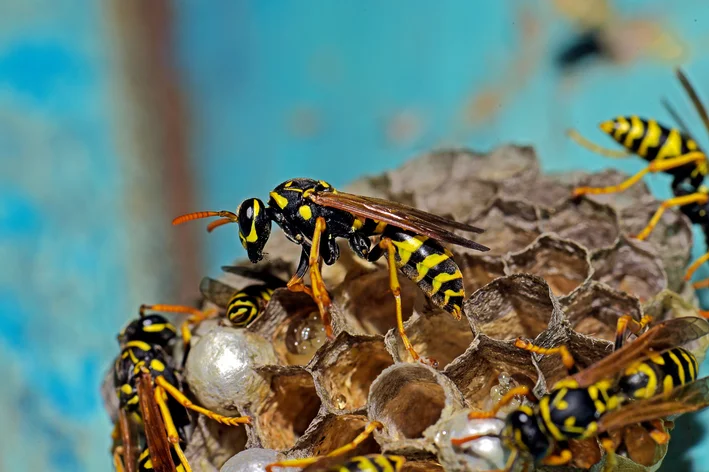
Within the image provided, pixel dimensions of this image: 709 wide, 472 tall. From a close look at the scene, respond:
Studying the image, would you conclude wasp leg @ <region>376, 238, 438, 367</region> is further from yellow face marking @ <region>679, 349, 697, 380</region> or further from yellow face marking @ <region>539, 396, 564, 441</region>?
yellow face marking @ <region>679, 349, 697, 380</region>

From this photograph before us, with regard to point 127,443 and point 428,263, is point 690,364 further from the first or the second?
point 127,443

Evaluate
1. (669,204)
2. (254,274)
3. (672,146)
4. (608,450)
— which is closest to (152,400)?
(254,274)

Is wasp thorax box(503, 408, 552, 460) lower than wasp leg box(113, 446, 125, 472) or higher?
lower

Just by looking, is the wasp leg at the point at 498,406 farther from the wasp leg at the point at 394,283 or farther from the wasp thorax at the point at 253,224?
the wasp thorax at the point at 253,224

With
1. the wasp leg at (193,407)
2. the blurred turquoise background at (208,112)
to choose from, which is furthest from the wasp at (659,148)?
the wasp leg at (193,407)

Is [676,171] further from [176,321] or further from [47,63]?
[47,63]

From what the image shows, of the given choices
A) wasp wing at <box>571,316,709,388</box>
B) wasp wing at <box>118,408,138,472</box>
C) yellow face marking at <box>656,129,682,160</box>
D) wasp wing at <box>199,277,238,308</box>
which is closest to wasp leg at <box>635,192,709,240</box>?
yellow face marking at <box>656,129,682,160</box>

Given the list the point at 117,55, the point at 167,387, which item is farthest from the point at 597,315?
the point at 117,55
